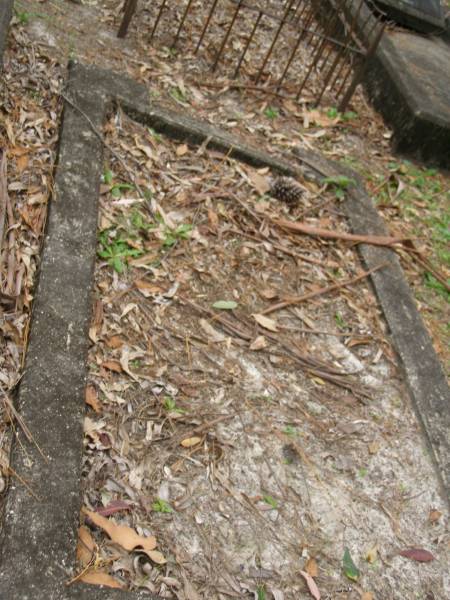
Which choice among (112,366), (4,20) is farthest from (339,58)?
(112,366)

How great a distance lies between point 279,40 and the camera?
6.59 meters

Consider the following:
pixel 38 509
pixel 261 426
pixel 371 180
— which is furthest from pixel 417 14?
pixel 38 509

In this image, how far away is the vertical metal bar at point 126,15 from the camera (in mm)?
5207

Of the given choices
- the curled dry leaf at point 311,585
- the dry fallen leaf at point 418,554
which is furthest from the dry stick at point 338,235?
the curled dry leaf at point 311,585

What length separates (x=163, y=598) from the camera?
2379 millimetres

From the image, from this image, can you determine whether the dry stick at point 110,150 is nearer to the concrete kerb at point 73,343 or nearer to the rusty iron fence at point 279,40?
the concrete kerb at point 73,343

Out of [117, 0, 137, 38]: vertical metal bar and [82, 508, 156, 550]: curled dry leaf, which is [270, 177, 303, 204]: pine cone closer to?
[117, 0, 137, 38]: vertical metal bar

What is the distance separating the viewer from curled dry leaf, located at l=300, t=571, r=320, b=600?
270cm

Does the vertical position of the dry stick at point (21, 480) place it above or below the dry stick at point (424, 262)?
below

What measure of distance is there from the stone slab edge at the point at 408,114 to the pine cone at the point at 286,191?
1.67m

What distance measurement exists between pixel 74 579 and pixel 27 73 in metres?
3.08

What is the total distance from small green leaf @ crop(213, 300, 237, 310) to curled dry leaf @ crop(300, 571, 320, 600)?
1418mm

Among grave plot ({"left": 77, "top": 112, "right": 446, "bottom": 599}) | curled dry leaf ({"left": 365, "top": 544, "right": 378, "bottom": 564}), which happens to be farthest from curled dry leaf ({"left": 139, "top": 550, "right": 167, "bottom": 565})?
curled dry leaf ({"left": 365, "top": 544, "right": 378, "bottom": 564})

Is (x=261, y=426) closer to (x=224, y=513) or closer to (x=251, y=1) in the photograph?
(x=224, y=513)
